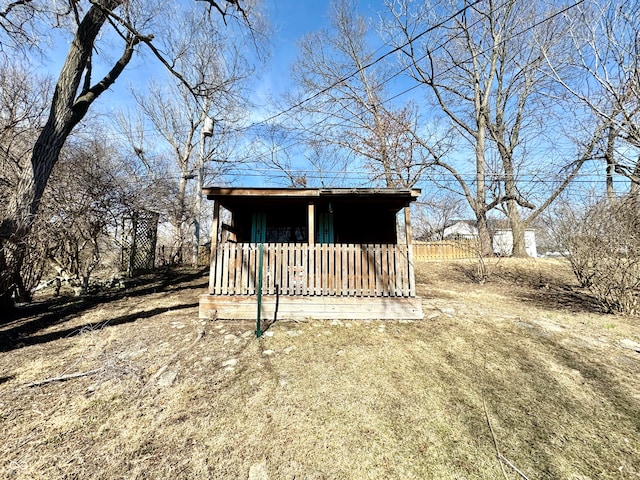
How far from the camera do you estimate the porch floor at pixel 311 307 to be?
16.5 feet

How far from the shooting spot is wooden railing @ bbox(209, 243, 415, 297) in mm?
5176

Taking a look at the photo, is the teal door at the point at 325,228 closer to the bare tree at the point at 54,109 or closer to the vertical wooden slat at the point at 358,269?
the vertical wooden slat at the point at 358,269

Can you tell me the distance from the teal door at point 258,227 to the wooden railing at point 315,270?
2.70m

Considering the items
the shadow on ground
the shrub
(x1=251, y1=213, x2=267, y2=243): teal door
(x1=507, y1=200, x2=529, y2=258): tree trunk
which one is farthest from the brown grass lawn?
(x1=507, y1=200, x2=529, y2=258): tree trunk

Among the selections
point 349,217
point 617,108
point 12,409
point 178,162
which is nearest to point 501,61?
point 617,108

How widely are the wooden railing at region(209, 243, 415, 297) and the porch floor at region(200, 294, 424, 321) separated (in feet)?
0.36

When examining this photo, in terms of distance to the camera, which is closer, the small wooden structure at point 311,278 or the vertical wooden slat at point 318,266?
the small wooden structure at point 311,278

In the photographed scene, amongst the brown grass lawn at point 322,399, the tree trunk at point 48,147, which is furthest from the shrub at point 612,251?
the tree trunk at point 48,147

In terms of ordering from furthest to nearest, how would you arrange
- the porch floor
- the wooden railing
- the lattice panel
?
the lattice panel < the wooden railing < the porch floor

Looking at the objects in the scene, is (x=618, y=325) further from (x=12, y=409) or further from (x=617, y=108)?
(x=12, y=409)

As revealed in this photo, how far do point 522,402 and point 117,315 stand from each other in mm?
6614

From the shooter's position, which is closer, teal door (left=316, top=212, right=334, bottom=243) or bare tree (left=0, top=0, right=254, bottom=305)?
bare tree (left=0, top=0, right=254, bottom=305)

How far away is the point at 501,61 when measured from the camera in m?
15.3

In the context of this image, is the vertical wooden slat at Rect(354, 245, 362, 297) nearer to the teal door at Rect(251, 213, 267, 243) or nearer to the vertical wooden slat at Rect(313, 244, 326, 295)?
the vertical wooden slat at Rect(313, 244, 326, 295)
